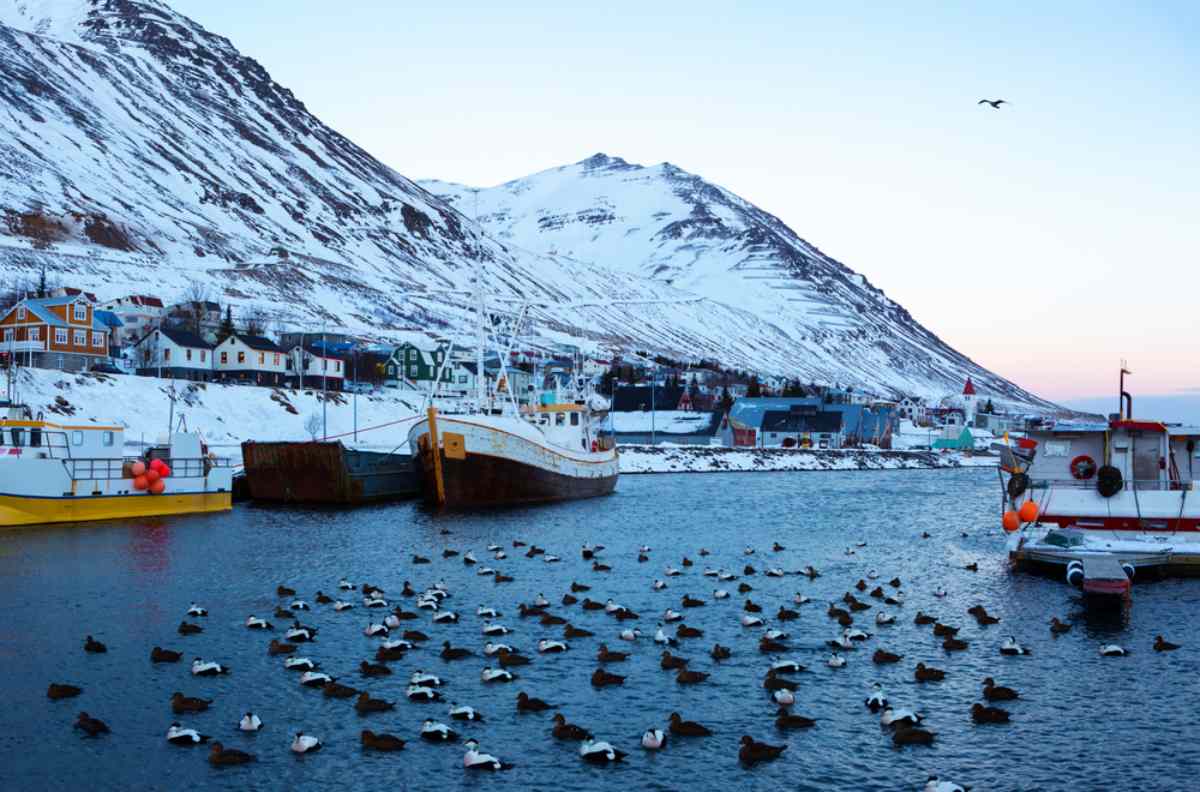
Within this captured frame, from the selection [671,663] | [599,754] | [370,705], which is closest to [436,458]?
[671,663]

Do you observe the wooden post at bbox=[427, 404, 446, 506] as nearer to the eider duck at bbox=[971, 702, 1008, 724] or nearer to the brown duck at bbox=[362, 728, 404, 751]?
the brown duck at bbox=[362, 728, 404, 751]

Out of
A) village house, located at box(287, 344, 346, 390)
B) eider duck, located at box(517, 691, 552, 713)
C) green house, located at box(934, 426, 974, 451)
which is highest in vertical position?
village house, located at box(287, 344, 346, 390)

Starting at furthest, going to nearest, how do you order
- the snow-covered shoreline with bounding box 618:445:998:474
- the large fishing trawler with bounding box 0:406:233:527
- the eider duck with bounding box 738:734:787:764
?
the snow-covered shoreline with bounding box 618:445:998:474
the large fishing trawler with bounding box 0:406:233:527
the eider duck with bounding box 738:734:787:764

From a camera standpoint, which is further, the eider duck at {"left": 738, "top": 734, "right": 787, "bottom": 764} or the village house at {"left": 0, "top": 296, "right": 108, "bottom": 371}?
the village house at {"left": 0, "top": 296, "right": 108, "bottom": 371}

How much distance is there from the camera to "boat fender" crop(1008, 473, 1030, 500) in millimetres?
43719

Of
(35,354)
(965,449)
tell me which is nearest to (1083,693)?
(35,354)

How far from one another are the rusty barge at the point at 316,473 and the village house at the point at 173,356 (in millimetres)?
50796

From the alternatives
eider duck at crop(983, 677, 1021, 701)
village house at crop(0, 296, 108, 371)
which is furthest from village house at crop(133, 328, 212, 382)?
eider duck at crop(983, 677, 1021, 701)

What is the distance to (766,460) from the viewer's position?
12800 cm

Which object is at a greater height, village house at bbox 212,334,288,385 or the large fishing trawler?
village house at bbox 212,334,288,385

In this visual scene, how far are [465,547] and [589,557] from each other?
6.50 metres

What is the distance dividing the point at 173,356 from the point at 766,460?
6888cm

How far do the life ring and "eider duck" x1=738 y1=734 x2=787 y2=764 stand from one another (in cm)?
3068

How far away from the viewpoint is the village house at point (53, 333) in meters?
100
